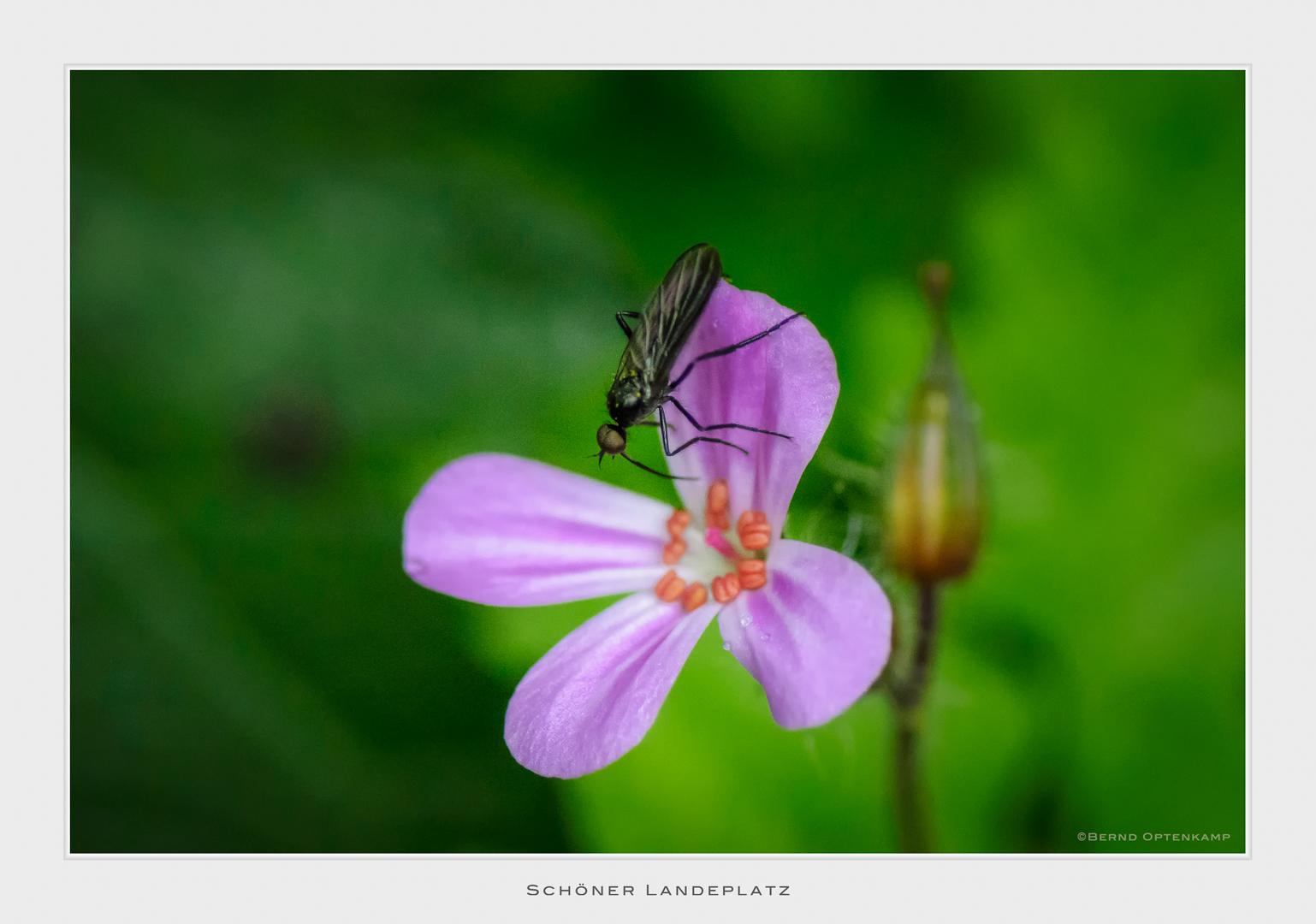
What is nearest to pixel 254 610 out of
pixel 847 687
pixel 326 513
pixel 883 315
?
pixel 326 513

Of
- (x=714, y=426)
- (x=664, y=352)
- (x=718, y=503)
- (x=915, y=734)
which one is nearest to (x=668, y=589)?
(x=718, y=503)

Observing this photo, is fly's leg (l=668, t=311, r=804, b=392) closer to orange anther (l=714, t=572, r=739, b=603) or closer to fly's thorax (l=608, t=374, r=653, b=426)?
fly's thorax (l=608, t=374, r=653, b=426)

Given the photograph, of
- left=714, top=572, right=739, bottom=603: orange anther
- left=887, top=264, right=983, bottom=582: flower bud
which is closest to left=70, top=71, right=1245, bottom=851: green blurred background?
left=887, top=264, right=983, bottom=582: flower bud

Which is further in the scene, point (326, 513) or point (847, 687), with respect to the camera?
point (326, 513)

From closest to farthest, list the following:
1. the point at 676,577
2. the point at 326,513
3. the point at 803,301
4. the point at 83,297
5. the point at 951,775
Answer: the point at 676,577
the point at 803,301
the point at 951,775
the point at 83,297
the point at 326,513

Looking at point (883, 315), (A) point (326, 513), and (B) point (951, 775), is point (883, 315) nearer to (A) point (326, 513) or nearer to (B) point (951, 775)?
(B) point (951, 775)

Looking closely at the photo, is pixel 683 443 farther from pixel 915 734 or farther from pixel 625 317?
pixel 915 734
